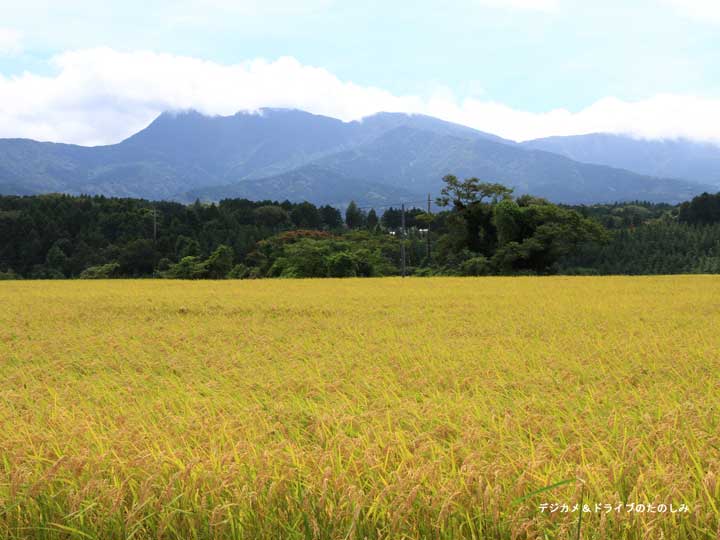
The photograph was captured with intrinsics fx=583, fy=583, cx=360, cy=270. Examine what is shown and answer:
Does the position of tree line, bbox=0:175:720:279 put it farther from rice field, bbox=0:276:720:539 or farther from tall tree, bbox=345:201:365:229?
rice field, bbox=0:276:720:539

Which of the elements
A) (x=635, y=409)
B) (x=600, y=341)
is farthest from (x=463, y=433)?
(x=600, y=341)

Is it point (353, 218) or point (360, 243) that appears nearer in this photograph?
point (360, 243)

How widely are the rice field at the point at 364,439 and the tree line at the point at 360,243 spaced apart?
33.9 meters

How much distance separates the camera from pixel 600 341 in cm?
788

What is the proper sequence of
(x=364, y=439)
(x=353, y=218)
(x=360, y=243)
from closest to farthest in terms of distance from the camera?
(x=364, y=439)
(x=360, y=243)
(x=353, y=218)

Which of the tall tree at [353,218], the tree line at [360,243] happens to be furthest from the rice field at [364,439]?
the tall tree at [353,218]

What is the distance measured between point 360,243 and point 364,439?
178 feet

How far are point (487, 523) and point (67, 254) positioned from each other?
226 ft

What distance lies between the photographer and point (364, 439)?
9.91ft

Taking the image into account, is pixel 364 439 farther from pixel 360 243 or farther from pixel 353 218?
pixel 353 218

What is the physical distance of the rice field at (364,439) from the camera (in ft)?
7.34

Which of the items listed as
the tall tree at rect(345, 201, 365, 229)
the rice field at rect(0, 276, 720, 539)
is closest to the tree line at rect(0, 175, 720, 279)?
the tall tree at rect(345, 201, 365, 229)

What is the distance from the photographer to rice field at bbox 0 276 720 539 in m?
2.24

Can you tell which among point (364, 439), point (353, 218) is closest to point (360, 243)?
point (353, 218)
